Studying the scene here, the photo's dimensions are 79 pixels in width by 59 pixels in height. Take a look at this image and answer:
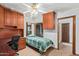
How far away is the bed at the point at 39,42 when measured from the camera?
2097 mm

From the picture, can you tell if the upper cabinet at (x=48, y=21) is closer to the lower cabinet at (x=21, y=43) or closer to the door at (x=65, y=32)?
the door at (x=65, y=32)

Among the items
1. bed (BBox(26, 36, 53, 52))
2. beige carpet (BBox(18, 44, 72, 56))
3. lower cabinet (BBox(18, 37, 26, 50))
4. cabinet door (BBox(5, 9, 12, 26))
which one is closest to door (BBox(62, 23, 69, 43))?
beige carpet (BBox(18, 44, 72, 56))

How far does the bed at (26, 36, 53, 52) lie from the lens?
2097 mm

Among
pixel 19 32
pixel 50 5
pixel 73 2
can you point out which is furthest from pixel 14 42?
pixel 73 2

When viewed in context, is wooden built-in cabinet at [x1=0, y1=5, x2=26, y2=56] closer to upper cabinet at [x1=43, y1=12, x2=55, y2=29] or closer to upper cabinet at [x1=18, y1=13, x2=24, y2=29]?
upper cabinet at [x1=18, y1=13, x2=24, y2=29]

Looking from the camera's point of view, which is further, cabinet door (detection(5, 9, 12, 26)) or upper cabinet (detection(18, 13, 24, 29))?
upper cabinet (detection(18, 13, 24, 29))

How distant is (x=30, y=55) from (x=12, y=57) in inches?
14.9

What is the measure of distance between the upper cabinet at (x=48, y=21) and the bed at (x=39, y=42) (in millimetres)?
302

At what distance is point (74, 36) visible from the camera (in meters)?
2.02

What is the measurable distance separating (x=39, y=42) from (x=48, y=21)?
0.52 metres

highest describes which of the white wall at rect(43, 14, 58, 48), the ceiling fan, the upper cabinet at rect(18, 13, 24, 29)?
the ceiling fan

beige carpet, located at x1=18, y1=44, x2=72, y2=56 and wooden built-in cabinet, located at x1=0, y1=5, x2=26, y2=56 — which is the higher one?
wooden built-in cabinet, located at x1=0, y1=5, x2=26, y2=56

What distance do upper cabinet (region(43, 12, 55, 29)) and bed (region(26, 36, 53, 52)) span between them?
30 cm

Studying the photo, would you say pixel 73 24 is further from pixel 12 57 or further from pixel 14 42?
pixel 12 57
